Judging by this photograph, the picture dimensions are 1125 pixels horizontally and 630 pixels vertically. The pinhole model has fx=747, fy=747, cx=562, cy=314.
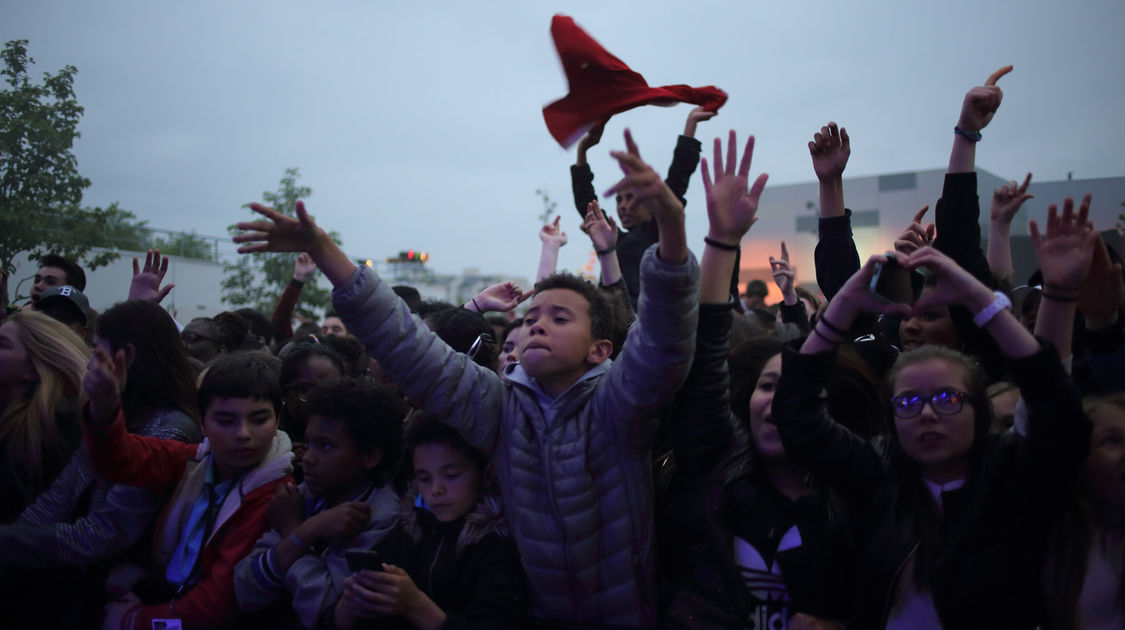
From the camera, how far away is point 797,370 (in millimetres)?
2191

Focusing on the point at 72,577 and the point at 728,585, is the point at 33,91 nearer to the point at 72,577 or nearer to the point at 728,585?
the point at 72,577

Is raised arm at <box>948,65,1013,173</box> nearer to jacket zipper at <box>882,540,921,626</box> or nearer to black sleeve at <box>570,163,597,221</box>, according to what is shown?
jacket zipper at <box>882,540,921,626</box>

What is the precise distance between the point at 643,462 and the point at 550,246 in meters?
2.76

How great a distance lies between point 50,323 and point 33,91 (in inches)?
133

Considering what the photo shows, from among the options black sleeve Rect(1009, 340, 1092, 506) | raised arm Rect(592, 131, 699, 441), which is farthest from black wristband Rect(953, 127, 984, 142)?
raised arm Rect(592, 131, 699, 441)

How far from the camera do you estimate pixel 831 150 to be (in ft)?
10.6

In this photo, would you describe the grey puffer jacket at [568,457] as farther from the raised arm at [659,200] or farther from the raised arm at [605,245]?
the raised arm at [605,245]

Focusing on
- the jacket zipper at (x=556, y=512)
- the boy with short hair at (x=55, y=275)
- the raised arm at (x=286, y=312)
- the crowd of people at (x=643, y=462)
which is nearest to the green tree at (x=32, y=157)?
the boy with short hair at (x=55, y=275)

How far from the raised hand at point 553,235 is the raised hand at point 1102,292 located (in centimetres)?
301

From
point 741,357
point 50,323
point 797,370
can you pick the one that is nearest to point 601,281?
point 741,357

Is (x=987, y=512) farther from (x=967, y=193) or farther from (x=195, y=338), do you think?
(x=195, y=338)

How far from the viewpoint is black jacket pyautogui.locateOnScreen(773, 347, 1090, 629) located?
1907 millimetres

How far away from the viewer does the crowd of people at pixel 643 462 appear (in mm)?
2012

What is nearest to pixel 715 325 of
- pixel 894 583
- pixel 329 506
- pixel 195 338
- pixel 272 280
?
pixel 894 583
